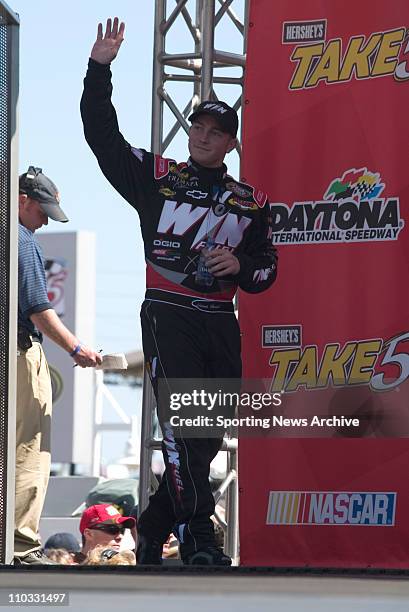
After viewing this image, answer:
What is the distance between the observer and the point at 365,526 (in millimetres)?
4984

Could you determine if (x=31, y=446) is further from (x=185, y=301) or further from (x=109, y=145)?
(x=109, y=145)

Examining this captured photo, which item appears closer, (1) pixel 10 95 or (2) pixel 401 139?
(1) pixel 10 95

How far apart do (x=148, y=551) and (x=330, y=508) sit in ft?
2.66

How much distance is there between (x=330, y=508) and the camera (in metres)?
5.03

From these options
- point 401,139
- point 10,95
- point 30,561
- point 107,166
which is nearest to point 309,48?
point 401,139

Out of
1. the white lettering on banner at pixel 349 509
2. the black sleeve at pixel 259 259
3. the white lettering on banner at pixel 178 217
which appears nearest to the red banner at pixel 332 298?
the white lettering on banner at pixel 349 509

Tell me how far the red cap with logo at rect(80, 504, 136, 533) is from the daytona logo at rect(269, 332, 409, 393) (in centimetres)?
136

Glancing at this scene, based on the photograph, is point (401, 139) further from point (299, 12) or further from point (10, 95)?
point (10, 95)

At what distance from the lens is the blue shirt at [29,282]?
496cm

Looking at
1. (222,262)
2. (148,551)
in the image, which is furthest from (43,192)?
(148,551)

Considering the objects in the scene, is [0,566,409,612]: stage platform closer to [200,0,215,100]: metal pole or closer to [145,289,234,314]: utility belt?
Result: [145,289,234,314]: utility belt

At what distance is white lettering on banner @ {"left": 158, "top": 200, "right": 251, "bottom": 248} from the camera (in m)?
4.69

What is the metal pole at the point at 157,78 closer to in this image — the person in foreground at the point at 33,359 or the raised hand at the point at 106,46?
the person in foreground at the point at 33,359

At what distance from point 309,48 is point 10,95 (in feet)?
4.75
